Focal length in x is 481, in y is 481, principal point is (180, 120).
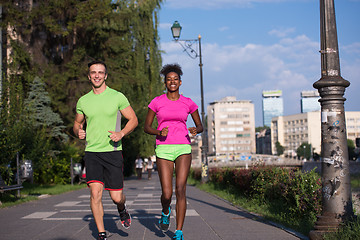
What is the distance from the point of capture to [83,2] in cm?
2478

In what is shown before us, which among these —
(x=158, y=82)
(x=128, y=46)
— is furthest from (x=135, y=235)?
(x=158, y=82)

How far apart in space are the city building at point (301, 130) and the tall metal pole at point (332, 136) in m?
162

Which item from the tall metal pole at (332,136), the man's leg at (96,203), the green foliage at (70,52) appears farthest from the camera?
the green foliage at (70,52)

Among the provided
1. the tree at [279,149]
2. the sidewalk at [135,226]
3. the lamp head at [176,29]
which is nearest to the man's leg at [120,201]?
the sidewalk at [135,226]

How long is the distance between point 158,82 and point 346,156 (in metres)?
23.5

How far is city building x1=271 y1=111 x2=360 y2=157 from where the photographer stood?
173125 mm

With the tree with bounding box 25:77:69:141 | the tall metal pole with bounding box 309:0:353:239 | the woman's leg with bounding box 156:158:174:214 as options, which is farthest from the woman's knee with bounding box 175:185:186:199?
the tree with bounding box 25:77:69:141

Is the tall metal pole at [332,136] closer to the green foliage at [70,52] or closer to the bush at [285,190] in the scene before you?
the bush at [285,190]

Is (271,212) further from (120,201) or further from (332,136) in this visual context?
(120,201)

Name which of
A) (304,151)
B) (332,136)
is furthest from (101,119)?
(304,151)

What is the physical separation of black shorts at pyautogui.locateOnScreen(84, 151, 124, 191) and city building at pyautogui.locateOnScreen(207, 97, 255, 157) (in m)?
187

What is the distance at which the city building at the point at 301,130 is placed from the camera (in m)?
173

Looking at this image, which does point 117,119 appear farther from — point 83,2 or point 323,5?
point 83,2

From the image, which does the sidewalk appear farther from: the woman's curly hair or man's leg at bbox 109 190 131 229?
the woman's curly hair
